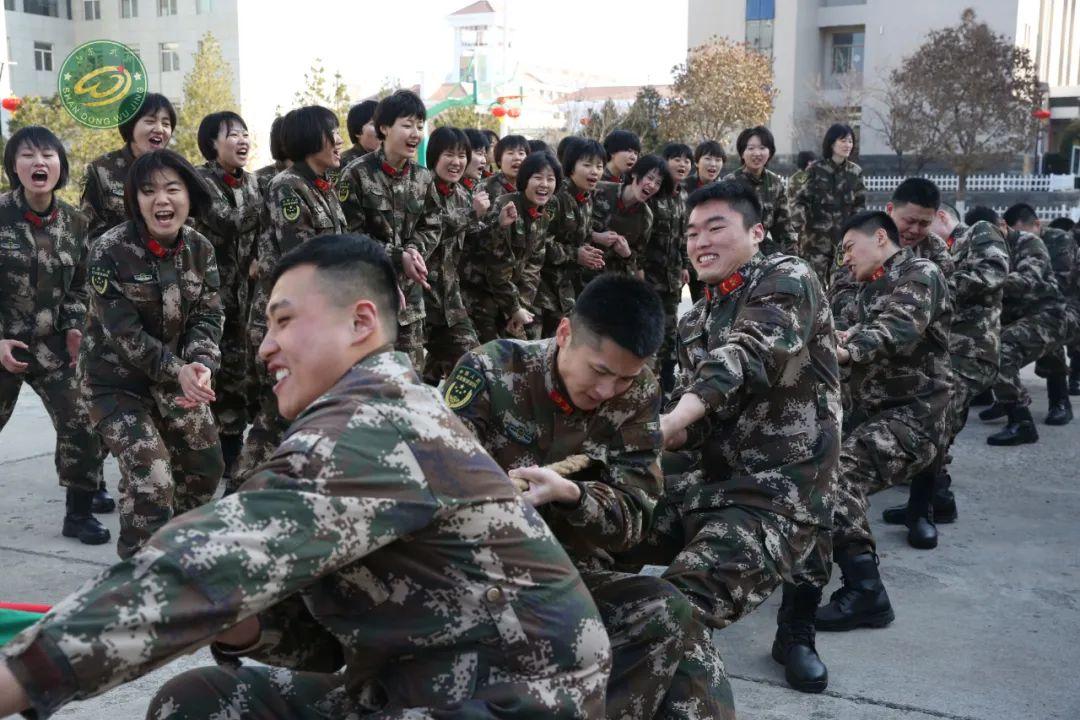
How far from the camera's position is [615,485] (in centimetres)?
292

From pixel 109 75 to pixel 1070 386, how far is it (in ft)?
24.6

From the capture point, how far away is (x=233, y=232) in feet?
20.8

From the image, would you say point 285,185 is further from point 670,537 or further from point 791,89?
point 791,89

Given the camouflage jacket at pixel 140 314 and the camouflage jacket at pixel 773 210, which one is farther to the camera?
the camouflage jacket at pixel 773 210

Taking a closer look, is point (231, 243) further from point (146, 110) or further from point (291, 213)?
point (291, 213)

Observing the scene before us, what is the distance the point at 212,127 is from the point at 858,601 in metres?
4.16

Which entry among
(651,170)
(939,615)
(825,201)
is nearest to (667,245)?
(651,170)

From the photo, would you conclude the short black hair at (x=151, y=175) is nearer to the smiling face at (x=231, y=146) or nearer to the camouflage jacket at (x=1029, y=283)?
the smiling face at (x=231, y=146)

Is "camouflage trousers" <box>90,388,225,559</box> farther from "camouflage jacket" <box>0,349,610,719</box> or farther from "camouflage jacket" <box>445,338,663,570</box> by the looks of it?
"camouflage jacket" <box>0,349,610,719</box>

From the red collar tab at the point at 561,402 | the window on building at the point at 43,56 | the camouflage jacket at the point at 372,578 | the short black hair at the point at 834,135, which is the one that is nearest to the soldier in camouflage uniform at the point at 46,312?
the red collar tab at the point at 561,402

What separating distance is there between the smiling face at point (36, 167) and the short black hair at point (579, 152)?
3.67m

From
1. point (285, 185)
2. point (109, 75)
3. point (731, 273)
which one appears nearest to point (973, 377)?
point (731, 273)

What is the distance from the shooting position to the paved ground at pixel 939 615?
3.61 meters

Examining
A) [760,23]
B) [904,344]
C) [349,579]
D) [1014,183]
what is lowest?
[1014,183]
